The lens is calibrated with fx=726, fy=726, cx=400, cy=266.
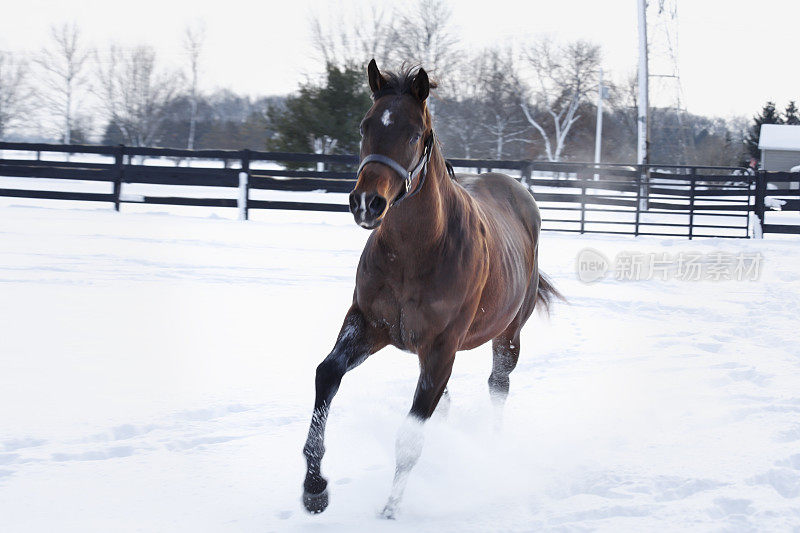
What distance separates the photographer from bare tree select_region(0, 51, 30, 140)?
49.0 metres

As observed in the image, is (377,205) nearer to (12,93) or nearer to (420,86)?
(420,86)

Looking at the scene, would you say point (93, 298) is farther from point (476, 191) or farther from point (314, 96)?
point (314, 96)

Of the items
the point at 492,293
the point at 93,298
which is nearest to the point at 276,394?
the point at 492,293

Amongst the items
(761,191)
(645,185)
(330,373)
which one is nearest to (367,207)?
(330,373)

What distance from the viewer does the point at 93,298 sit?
22.7 feet

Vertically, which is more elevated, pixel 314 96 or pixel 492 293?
pixel 314 96

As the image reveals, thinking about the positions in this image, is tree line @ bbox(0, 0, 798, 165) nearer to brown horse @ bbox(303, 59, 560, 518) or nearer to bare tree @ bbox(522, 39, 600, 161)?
bare tree @ bbox(522, 39, 600, 161)

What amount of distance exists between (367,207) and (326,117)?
63.1 feet

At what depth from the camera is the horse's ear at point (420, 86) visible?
2924 mm

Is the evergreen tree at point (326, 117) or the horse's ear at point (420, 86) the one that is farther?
the evergreen tree at point (326, 117)

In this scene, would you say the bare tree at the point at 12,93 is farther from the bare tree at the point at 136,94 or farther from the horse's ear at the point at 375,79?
the horse's ear at the point at 375,79

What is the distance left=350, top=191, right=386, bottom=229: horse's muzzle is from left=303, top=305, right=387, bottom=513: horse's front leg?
76 cm

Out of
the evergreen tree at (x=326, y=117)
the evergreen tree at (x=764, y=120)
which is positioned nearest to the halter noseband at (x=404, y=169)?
the evergreen tree at (x=326, y=117)

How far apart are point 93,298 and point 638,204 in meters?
12.5
